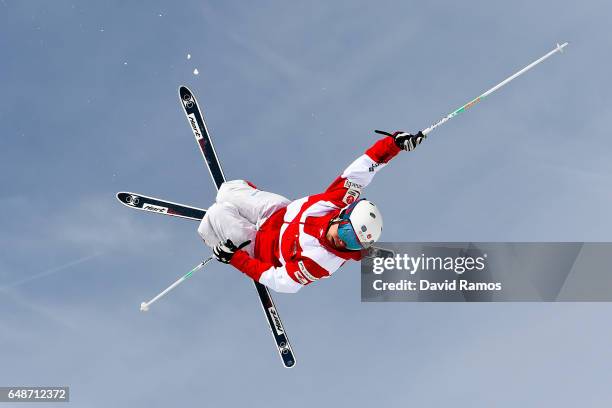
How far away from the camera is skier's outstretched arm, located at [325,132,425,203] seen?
36.6 feet

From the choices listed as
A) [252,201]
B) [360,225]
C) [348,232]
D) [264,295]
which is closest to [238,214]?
[252,201]

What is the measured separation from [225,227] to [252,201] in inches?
27.1

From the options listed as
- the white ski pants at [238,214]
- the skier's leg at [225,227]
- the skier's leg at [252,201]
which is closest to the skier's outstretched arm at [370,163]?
the skier's leg at [252,201]

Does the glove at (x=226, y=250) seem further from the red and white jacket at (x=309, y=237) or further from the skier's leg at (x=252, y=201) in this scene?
the skier's leg at (x=252, y=201)

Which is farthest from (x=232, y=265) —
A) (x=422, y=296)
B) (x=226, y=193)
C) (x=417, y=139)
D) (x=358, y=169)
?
(x=422, y=296)

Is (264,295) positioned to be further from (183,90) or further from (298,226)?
(183,90)

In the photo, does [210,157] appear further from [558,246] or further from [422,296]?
[558,246]

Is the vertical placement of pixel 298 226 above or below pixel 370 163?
below

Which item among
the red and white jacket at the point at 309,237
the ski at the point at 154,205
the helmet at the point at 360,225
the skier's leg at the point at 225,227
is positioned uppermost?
the ski at the point at 154,205

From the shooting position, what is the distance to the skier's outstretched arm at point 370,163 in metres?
11.1

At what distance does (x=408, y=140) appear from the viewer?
36.4 feet

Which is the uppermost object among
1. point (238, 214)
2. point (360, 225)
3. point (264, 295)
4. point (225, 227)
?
point (238, 214)

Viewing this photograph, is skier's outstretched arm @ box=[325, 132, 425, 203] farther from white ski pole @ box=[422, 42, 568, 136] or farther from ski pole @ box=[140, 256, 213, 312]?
ski pole @ box=[140, 256, 213, 312]

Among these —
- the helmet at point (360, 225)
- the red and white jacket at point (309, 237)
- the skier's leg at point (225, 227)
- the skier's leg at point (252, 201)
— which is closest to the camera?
the helmet at point (360, 225)
